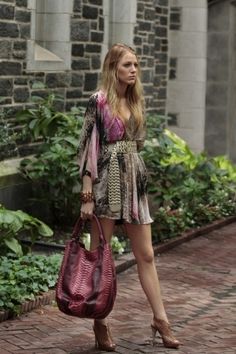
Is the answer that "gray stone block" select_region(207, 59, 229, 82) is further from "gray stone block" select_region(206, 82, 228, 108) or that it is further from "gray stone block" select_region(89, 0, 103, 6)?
"gray stone block" select_region(89, 0, 103, 6)

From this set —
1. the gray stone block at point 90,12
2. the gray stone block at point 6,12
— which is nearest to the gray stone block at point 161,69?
the gray stone block at point 90,12

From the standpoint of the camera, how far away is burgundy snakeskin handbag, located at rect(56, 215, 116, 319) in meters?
6.28

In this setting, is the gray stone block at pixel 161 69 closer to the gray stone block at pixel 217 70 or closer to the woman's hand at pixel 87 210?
the gray stone block at pixel 217 70

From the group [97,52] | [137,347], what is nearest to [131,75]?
[137,347]

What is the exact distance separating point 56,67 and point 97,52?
1.08m

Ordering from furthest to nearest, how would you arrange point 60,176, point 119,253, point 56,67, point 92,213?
point 56,67 < point 60,176 < point 119,253 < point 92,213

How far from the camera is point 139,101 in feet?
21.9

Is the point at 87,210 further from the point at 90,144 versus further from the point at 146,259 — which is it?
the point at 146,259

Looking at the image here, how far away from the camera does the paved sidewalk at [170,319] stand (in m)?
6.79

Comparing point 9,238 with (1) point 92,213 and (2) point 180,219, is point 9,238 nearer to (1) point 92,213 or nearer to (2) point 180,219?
(1) point 92,213

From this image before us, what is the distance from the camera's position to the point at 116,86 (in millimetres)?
6609

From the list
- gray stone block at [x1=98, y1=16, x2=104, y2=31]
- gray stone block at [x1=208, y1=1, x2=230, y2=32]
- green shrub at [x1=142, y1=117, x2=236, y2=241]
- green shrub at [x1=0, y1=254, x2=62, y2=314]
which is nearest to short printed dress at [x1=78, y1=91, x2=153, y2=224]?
green shrub at [x1=0, y1=254, x2=62, y2=314]

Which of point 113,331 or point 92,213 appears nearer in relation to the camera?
point 92,213

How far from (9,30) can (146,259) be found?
14.6ft
